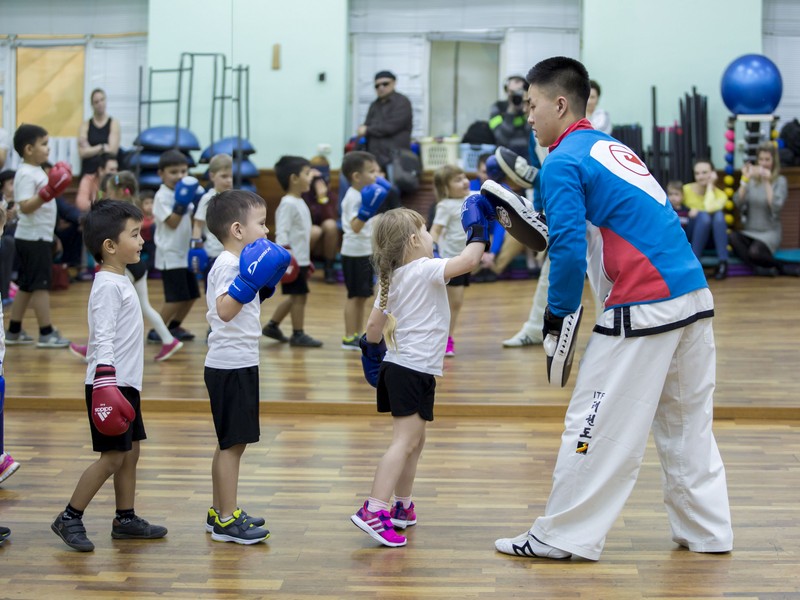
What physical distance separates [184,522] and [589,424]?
141cm

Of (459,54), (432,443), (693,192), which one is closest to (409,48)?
(459,54)

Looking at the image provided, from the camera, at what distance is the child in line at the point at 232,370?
3.45 meters

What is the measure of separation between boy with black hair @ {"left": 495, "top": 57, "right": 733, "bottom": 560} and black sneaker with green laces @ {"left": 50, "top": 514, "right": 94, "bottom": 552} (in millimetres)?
1327

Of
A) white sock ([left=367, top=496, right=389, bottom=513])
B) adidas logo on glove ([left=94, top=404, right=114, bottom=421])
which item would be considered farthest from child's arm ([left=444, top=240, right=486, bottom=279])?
adidas logo on glove ([left=94, top=404, right=114, bottom=421])

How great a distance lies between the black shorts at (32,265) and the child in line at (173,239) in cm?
69

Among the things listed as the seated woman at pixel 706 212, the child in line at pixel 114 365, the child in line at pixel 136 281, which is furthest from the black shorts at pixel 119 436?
the seated woman at pixel 706 212

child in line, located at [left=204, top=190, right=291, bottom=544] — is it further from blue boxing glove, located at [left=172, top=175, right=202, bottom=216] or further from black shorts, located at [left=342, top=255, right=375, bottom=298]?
black shorts, located at [left=342, top=255, right=375, bottom=298]

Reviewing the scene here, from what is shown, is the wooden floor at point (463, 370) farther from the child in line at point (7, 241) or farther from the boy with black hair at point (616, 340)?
the boy with black hair at point (616, 340)

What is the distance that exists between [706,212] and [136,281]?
223 inches

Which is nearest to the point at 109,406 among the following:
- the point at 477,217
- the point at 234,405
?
the point at 234,405

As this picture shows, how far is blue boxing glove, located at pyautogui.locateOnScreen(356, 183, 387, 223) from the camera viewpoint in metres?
6.52

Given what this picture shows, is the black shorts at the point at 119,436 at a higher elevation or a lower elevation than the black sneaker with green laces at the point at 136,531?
higher

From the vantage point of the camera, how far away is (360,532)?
3.57m

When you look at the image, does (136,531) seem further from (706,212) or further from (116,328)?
(706,212)
